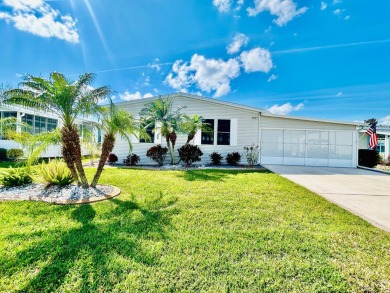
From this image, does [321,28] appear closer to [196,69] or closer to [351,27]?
[351,27]

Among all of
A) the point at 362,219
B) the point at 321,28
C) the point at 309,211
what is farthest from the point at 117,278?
the point at 321,28

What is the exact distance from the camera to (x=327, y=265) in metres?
2.56

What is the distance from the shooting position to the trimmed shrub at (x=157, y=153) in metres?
12.7

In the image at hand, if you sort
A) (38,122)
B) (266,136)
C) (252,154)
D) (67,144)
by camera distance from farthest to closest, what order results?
(38,122) → (266,136) → (252,154) → (67,144)

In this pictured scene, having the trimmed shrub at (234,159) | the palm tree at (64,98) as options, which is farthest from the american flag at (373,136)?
the palm tree at (64,98)

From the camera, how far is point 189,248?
291 centimetres

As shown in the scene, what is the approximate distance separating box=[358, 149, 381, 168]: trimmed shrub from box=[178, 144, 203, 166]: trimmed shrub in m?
14.1

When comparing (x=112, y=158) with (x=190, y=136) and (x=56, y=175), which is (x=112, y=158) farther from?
(x=56, y=175)

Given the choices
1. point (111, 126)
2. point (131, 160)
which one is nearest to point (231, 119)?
point (131, 160)

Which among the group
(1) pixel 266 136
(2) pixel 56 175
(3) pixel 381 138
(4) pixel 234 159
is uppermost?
(3) pixel 381 138

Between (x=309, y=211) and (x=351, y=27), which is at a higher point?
(x=351, y=27)

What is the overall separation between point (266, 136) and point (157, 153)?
8.53 metres

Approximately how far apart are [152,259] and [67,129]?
485 centimetres

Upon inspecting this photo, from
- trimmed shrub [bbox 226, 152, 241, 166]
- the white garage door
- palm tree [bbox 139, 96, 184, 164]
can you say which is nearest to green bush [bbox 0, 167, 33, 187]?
palm tree [bbox 139, 96, 184, 164]
